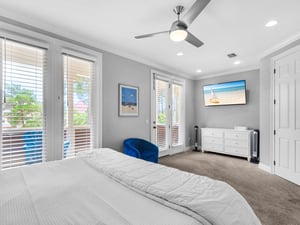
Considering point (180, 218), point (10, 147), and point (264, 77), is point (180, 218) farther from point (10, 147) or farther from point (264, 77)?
point (264, 77)

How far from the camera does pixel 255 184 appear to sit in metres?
3.03

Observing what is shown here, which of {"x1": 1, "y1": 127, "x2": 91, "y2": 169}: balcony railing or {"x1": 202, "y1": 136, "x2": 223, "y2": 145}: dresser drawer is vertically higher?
{"x1": 1, "y1": 127, "x2": 91, "y2": 169}: balcony railing

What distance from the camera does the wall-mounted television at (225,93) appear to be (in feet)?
16.3

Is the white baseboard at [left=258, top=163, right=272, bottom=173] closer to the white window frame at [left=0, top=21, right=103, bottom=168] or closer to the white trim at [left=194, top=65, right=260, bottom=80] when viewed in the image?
the white trim at [left=194, top=65, right=260, bottom=80]

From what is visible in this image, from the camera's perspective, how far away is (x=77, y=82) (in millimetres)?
2961

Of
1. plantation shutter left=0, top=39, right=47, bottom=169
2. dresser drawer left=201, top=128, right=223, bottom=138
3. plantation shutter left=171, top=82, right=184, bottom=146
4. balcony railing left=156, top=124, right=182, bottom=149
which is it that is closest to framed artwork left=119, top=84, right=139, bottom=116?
balcony railing left=156, top=124, right=182, bottom=149

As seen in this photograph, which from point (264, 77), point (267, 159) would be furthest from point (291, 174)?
point (264, 77)

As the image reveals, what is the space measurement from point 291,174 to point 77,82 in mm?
4440

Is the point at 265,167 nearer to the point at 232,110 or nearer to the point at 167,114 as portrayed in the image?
the point at 232,110

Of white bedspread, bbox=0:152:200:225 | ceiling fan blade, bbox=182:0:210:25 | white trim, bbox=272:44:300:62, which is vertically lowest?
white bedspread, bbox=0:152:200:225

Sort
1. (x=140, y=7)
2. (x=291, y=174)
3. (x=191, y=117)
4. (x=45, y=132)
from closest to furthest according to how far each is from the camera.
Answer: (x=140, y=7)
(x=45, y=132)
(x=291, y=174)
(x=191, y=117)

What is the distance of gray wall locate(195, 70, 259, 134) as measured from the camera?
4871 millimetres

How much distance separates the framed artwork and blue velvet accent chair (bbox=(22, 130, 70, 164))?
5.24ft

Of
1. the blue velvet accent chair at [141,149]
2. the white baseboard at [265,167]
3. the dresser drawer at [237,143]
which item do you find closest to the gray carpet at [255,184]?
the white baseboard at [265,167]
